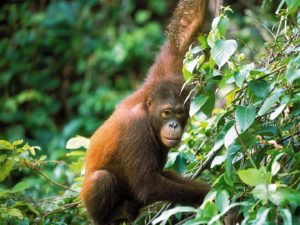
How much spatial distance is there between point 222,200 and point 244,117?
48 centimetres

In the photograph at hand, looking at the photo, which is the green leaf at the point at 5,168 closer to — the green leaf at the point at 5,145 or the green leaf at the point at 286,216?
the green leaf at the point at 5,145

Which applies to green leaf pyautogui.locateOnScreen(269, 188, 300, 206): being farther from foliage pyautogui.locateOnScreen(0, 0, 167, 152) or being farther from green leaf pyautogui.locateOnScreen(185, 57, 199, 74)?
foliage pyautogui.locateOnScreen(0, 0, 167, 152)

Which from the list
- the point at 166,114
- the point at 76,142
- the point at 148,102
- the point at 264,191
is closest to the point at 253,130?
the point at 264,191

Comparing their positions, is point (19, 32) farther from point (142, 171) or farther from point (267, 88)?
point (267, 88)

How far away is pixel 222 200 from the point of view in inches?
133

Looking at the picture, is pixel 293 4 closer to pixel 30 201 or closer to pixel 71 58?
pixel 30 201

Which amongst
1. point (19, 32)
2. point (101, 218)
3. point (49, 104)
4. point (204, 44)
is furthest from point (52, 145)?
point (204, 44)

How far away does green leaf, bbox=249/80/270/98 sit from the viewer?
357 cm

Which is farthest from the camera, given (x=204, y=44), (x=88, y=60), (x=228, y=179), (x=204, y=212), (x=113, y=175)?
(x=88, y=60)

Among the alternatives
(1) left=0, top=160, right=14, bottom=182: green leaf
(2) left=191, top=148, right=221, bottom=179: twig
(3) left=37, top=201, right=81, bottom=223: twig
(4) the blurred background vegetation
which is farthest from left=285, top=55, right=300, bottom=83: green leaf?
(4) the blurred background vegetation

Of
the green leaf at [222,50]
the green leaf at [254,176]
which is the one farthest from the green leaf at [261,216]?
the green leaf at [222,50]

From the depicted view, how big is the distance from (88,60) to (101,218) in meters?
6.45

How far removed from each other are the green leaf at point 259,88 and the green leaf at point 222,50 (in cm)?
24

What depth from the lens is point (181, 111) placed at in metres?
4.82
